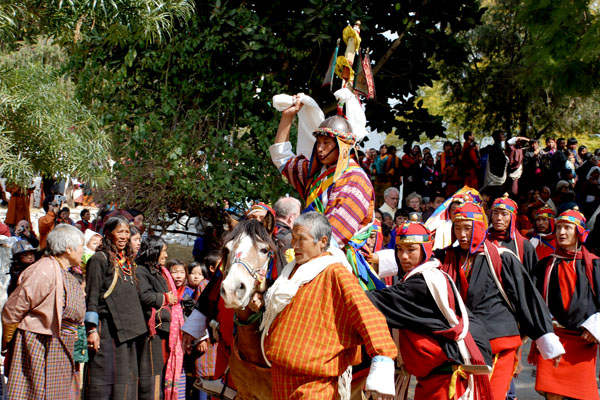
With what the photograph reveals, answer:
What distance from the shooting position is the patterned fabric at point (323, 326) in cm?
421

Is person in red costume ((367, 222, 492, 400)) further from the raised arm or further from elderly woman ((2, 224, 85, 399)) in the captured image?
elderly woman ((2, 224, 85, 399))

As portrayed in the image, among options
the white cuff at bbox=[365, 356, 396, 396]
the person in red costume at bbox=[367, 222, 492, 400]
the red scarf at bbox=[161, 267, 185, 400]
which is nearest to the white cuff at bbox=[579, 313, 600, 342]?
the person in red costume at bbox=[367, 222, 492, 400]

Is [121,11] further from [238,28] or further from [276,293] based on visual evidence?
[238,28]

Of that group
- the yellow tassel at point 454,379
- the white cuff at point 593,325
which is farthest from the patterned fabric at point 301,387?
the white cuff at point 593,325

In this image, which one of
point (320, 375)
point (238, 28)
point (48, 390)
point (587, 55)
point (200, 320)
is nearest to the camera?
point (320, 375)

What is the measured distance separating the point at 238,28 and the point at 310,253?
7.10m

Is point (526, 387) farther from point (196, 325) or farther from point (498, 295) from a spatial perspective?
point (196, 325)

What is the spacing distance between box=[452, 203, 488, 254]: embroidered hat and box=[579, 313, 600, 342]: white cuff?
5.40 feet

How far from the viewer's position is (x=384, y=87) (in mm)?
13008

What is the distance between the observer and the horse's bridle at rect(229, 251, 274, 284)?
4336 millimetres

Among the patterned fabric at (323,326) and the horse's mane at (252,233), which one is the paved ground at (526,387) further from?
the horse's mane at (252,233)

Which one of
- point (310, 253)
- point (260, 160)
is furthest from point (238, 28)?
point (310, 253)

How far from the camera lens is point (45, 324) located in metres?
6.42

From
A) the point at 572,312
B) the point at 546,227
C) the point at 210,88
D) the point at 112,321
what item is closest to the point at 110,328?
the point at 112,321
